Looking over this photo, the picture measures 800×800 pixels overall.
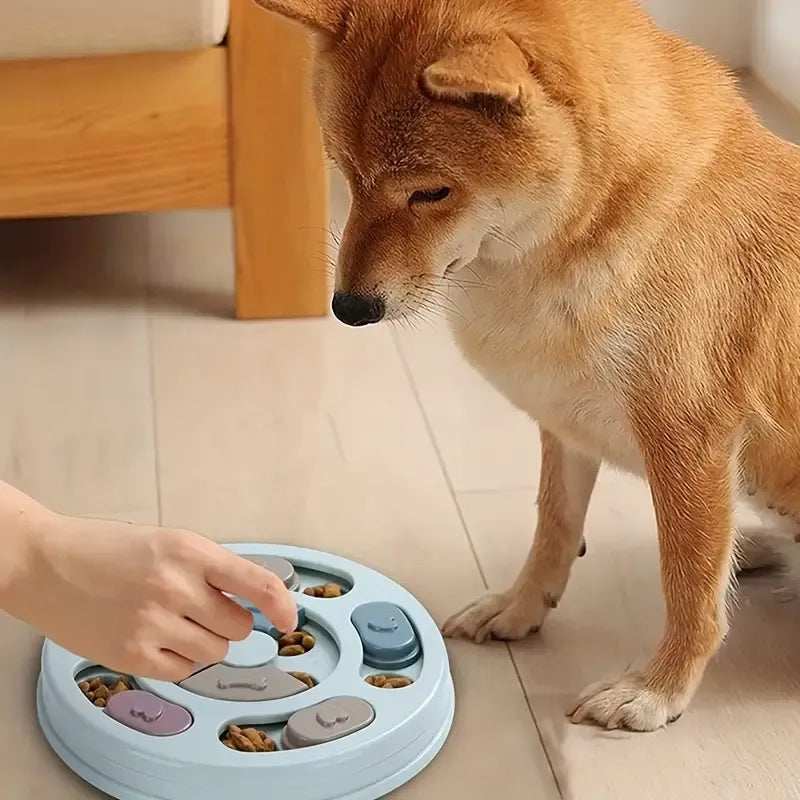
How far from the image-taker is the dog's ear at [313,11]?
3.27 feet

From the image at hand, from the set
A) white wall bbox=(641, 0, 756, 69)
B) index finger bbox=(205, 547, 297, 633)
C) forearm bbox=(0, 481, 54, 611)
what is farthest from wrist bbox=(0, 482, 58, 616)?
white wall bbox=(641, 0, 756, 69)

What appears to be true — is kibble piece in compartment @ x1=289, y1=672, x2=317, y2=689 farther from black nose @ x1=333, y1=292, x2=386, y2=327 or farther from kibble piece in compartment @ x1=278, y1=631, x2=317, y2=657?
black nose @ x1=333, y1=292, x2=386, y2=327

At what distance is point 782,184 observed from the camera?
109cm

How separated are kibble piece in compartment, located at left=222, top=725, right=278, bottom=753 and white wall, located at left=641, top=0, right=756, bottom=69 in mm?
2050

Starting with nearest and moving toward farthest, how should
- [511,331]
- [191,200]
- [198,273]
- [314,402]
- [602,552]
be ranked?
[511,331], [602,552], [314,402], [191,200], [198,273]

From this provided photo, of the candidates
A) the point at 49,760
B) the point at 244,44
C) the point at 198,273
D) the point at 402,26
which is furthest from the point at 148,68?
the point at 49,760

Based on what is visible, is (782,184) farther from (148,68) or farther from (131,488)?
(148,68)

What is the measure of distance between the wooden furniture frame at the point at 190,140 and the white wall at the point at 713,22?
4.02 feet

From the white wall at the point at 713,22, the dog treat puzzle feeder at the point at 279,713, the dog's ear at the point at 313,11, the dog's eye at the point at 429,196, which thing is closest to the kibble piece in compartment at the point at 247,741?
the dog treat puzzle feeder at the point at 279,713

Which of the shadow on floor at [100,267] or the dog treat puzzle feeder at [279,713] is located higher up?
the dog treat puzzle feeder at [279,713]

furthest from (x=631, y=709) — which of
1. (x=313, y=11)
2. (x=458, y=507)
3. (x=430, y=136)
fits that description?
(x=313, y=11)

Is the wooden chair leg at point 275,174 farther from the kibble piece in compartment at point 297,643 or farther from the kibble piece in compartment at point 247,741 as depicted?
the kibble piece in compartment at point 247,741

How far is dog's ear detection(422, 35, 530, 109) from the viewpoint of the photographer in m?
0.87

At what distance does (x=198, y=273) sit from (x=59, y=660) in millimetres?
971
